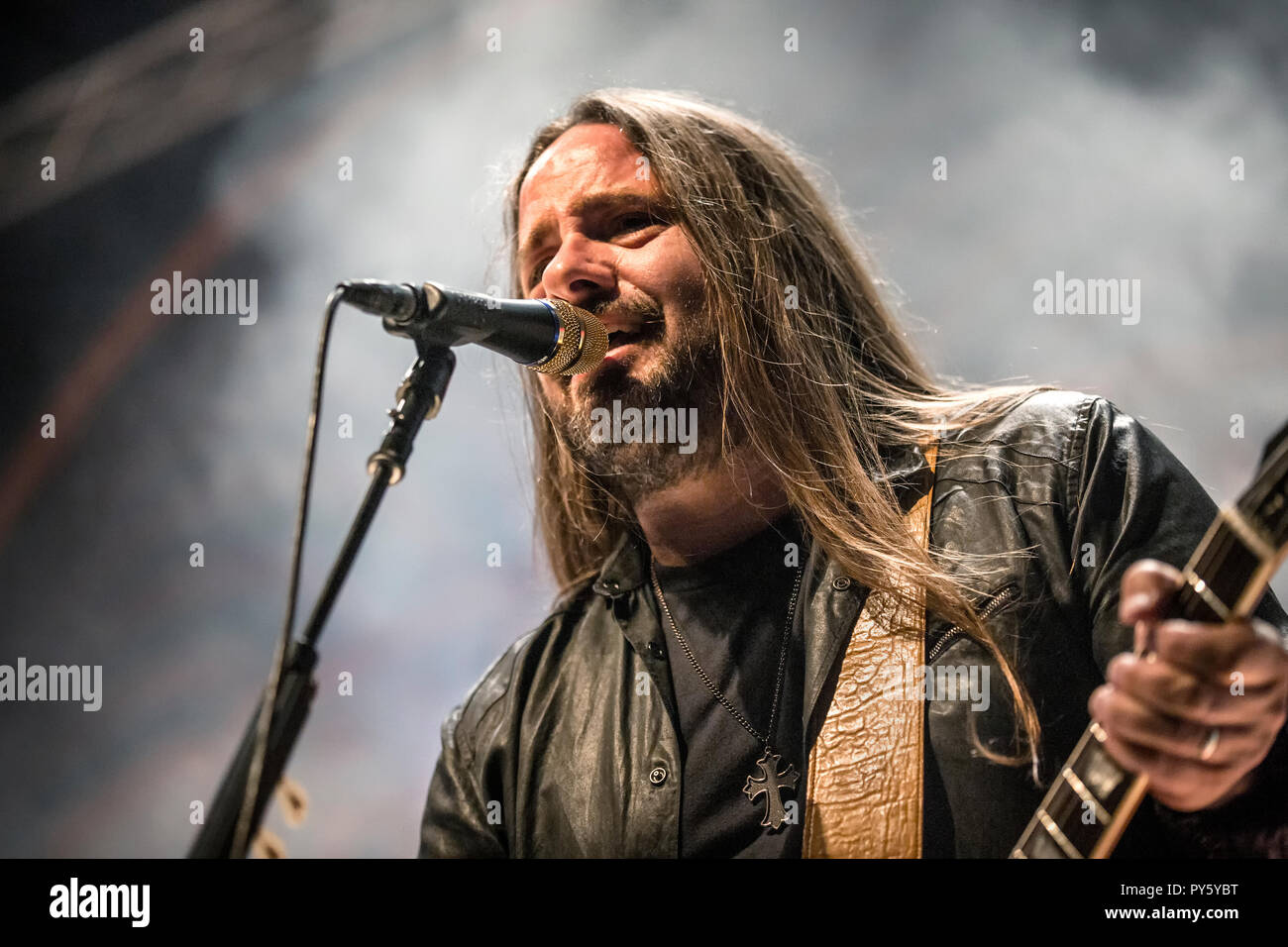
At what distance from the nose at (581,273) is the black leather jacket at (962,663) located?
0.52m

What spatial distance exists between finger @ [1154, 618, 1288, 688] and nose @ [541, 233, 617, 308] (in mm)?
1127

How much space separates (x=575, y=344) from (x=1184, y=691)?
0.94 meters

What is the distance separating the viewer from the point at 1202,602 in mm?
1171

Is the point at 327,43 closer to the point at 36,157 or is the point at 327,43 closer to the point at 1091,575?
the point at 36,157

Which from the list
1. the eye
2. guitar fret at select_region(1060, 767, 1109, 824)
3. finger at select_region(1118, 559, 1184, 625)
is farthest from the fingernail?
the eye

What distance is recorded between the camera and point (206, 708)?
7.81 feet

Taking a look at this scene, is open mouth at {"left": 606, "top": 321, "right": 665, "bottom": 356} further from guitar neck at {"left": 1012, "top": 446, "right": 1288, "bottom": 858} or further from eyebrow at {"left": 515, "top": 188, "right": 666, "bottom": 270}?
guitar neck at {"left": 1012, "top": 446, "right": 1288, "bottom": 858}

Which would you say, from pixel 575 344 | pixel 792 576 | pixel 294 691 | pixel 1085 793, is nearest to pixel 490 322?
pixel 575 344

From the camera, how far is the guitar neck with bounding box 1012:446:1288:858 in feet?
3.72

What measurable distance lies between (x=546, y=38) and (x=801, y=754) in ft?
5.49

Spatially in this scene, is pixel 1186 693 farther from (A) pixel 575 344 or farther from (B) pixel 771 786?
(A) pixel 575 344

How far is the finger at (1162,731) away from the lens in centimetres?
117

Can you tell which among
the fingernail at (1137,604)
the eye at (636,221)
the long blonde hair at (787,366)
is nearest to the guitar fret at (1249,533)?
the fingernail at (1137,604)
